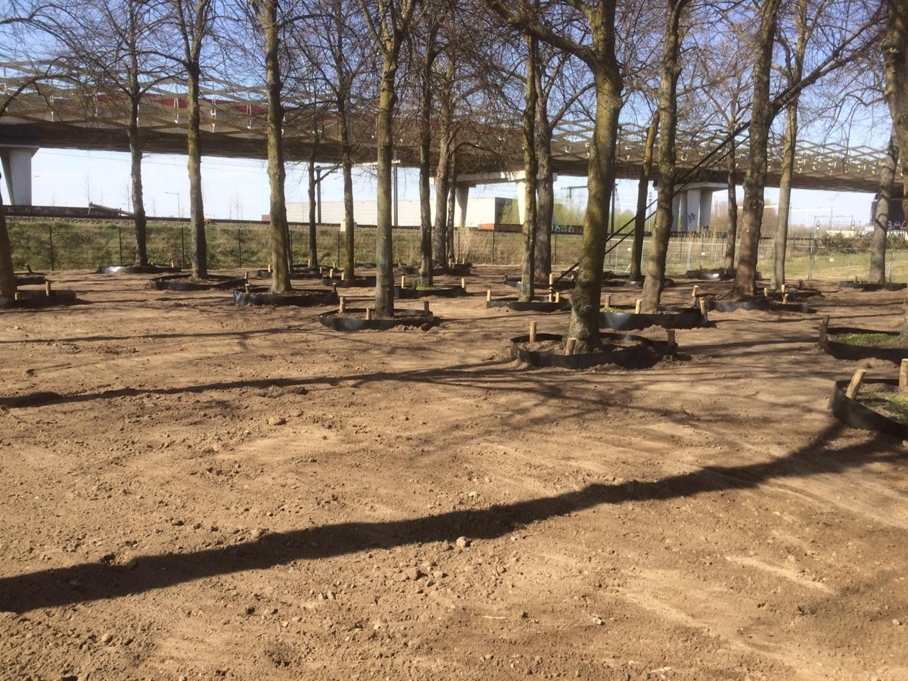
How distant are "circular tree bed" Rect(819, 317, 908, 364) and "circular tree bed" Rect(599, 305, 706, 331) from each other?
2.55m

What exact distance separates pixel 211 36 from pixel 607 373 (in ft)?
38.8

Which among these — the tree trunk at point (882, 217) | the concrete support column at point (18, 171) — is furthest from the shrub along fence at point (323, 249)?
the concrete support column at point (18, 171)

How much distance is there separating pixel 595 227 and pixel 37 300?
1145cm

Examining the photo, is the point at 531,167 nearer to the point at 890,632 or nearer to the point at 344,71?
the point at 344,71

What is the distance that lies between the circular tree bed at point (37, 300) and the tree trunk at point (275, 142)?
4252 millimetres

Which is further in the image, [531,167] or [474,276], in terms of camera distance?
[474,276]

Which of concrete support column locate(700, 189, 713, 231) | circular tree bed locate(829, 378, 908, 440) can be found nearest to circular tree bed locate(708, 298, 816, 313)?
circular tree bed locate(829, 378, 908, 440)

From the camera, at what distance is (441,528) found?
14.8 feet

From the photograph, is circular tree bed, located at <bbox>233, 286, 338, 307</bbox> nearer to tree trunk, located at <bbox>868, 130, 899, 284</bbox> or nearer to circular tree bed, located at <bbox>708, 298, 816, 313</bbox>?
circular tree bed, located at <bbox>708, 298, 816, 313</bbox>

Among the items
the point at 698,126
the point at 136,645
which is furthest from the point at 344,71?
the point at 136,645

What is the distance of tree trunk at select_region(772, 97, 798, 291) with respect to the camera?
2003cm

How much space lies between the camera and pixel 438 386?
8195mm

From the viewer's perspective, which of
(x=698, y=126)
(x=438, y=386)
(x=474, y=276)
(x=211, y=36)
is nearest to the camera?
(x=438, y=386)

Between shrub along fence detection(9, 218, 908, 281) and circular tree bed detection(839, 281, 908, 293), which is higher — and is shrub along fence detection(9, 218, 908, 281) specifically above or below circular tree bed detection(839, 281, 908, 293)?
above
